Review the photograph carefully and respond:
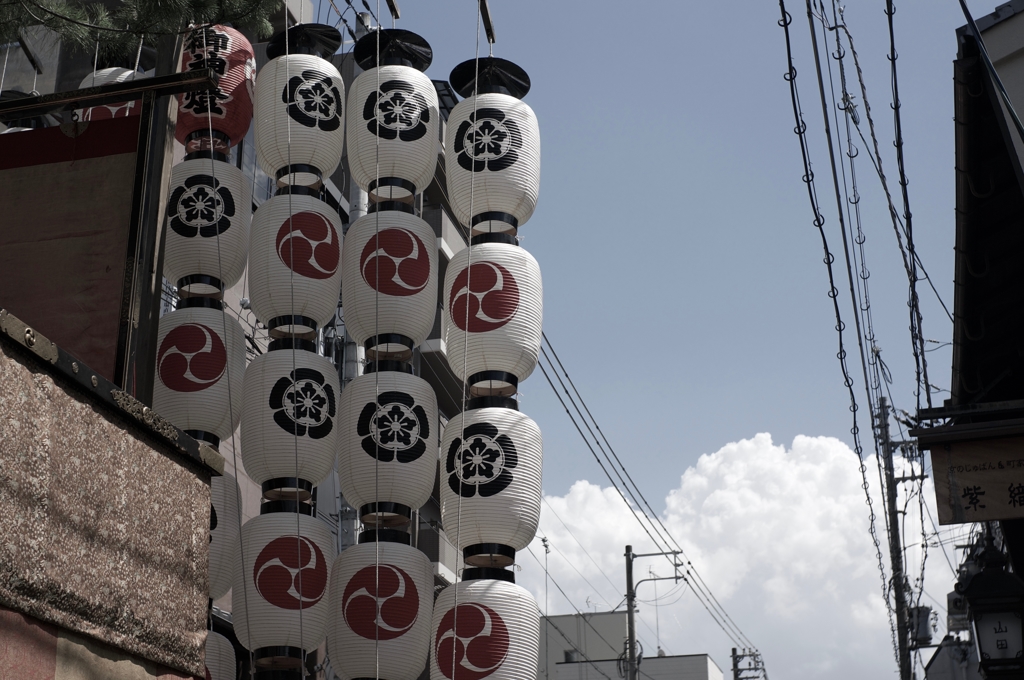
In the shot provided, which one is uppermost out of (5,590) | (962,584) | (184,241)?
(184,241)

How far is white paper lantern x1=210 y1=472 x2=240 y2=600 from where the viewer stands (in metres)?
10.5

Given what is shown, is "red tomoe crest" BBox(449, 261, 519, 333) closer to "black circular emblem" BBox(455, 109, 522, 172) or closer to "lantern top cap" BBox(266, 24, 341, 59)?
"black circular emblem" BBox(455, 109, 522, 172)

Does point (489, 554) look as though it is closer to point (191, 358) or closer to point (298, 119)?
point (191, 358)

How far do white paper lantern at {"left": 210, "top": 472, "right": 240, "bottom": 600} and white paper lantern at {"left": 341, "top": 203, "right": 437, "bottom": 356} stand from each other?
209 centimetres

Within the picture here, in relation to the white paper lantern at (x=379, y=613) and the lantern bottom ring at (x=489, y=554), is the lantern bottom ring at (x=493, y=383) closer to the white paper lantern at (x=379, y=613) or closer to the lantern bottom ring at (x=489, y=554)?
the lantern bottom ring at (x=489, y=554)

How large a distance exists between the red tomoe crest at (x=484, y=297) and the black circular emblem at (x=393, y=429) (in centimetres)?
108

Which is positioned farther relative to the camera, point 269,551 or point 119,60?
point 119,60

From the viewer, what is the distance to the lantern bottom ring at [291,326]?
11.5 meters

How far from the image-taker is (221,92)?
1199 centimetres

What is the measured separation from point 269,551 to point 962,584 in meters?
6.28

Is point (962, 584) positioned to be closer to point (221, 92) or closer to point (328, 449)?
point (328, 449)

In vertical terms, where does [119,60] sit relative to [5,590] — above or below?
above

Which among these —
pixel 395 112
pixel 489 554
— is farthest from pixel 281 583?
Answer: pixel 395 112

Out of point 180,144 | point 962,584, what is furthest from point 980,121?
point 180,144
